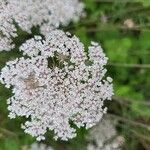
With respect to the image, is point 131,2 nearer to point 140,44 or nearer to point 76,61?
point 140,44

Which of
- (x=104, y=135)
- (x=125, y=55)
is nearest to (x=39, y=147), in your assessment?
(x=104, y=135)

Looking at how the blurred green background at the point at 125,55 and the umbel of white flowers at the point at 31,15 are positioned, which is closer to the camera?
the umbel of white flowers at the point at 31,15

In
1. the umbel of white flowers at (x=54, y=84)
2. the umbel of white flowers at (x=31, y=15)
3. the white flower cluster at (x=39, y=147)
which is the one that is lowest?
the white flower cluster at (x=39, y=147)

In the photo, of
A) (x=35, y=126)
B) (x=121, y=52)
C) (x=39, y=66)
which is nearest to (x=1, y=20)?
(x=39, y=66)

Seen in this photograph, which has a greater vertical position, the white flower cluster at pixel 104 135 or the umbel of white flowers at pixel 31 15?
the umbel of white flowers at pixel 31 15

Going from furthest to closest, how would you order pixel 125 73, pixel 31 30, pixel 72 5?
pixel 125 73
pixel 72 5
pixel 31 30

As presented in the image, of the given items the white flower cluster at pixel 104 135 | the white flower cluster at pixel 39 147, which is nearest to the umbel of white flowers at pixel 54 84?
the white flower cluster at pixel 39 147

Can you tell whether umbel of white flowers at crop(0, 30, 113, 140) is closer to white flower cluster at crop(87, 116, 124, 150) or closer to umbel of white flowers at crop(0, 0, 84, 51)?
umbel of white flowers at crop(0, 0, 84, 51)

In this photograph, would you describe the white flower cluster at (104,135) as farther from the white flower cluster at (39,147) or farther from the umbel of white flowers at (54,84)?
the umbel of white flowers at (54,84)

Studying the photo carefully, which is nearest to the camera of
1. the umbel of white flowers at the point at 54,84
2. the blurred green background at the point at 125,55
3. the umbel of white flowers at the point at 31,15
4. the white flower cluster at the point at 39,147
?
the umbel of white flowers at the point at 54,84
